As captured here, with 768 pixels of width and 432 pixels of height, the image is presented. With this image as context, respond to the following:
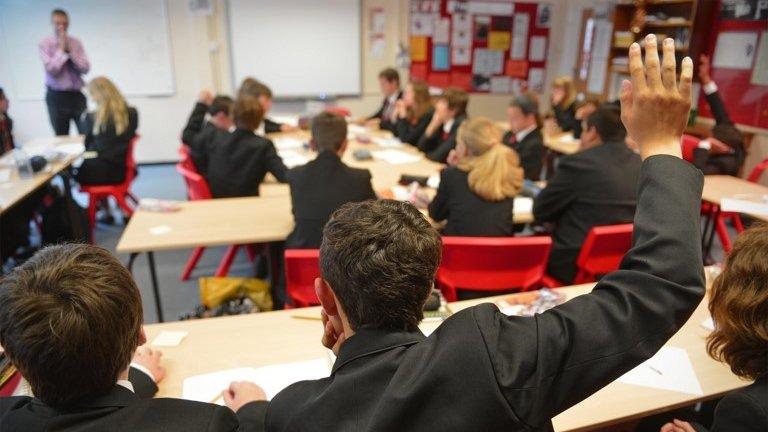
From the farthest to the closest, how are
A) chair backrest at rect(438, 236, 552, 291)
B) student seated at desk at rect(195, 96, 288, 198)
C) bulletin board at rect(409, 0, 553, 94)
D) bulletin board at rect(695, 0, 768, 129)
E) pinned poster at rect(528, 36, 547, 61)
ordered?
pinned poster at rect(528, 36, 547, 61)
bulletin board at rect(409, 0, 553, 94)
bulletin board at rect(695, 0, 768, 129)
student seated at desk at rect(195, 96, 288, 198)
chair backrest at rect(438, 236, 552, 291)

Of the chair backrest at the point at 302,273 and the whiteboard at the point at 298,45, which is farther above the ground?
the whiteboard at the point at 298,45

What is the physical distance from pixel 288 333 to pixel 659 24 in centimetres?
607

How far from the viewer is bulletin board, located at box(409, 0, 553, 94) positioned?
7.34 meters

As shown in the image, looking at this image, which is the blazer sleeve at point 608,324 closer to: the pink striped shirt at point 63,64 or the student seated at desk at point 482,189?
the student seated at desk at point 482,189

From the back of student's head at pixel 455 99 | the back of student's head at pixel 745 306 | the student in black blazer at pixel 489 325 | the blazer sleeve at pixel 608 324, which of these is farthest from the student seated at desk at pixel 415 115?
the blazer sleeve at pixel 608 324

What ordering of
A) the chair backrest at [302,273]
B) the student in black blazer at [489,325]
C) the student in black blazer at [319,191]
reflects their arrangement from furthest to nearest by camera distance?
the student in black blazer at [319,191] < the chair backrest at [302,273] < the student in black blazer at [489,325]

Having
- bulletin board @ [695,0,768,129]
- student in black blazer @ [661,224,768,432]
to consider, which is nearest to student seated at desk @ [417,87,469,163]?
bulletin board @ [695,0,768,129]

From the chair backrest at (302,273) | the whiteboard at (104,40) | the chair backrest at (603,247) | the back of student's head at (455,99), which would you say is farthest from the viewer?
the whiteboard at (104,40)

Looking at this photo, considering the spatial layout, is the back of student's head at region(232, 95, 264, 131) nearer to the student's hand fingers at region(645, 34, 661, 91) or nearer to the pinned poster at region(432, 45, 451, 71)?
the student's hand fingers at region(645, 34, 661, 91)

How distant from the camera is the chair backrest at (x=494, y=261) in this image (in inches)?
83.1

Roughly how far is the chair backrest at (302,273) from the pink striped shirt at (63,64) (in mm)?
4602

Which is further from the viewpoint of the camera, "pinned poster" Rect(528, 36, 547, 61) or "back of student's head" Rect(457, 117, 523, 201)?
"pinned poster" Rect(528, 36, 547, 61)

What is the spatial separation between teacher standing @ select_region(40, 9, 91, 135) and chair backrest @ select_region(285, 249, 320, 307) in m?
4.12

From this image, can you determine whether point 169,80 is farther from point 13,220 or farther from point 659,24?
point 659,24
